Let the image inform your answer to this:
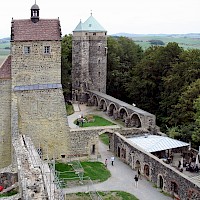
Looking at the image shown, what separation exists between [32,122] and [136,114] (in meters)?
13.9

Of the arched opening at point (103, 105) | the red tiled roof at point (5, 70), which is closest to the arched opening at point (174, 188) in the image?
the red tiled roof at point (5, 70)

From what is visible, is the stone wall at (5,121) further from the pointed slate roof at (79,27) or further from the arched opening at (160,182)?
the pointed slate roof at (79,27)

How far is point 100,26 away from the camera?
53969 millimetres

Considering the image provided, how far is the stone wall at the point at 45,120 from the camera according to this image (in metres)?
30.3

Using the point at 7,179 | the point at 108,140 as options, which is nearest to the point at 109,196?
the point at 7,179

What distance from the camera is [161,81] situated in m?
47.2

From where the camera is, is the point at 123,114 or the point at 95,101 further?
the point at 95,101

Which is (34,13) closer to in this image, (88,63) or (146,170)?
(146,170)

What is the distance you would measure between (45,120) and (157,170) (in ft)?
30.6

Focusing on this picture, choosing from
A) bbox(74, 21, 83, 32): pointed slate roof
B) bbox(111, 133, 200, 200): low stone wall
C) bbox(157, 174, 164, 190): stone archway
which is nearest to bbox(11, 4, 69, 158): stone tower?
bbox(111, 133, 200, 200): low stone wall

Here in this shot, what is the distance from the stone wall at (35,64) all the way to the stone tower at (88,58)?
74.0 ft

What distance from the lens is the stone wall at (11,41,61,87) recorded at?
2988cm

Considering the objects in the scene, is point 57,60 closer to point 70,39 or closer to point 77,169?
point 77,169

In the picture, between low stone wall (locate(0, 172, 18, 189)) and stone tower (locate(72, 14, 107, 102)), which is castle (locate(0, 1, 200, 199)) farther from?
stone tower (locate(72, 14, 107, 102))
